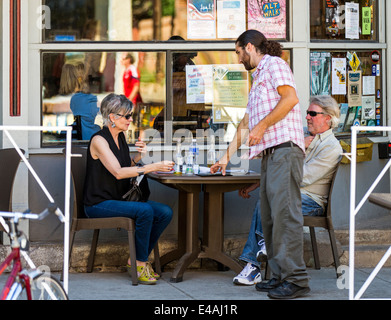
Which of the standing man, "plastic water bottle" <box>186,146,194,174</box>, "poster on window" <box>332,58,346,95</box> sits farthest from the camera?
"poster on window" <box>332,58,346,95</box>

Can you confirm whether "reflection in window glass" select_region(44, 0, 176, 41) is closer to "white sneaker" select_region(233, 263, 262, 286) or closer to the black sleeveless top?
the black sleeveless top

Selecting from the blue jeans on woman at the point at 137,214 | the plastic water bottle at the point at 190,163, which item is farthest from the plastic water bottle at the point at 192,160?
the blue jeans on woman at the point at 137,214

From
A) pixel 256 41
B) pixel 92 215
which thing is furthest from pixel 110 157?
pixel 256 41

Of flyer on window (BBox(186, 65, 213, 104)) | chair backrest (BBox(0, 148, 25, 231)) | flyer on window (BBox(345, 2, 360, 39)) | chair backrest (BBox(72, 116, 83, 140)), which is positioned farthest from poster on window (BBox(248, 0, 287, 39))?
chair backrest (BBox(0, 148, 25, 231))

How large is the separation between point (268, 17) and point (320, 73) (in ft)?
2.44

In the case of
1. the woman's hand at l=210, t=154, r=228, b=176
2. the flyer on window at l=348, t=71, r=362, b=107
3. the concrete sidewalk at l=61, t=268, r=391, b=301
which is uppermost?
the flyer on window at l=348, t=71, r=362, b=107

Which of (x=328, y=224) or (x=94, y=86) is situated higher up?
(x=94, y=86)

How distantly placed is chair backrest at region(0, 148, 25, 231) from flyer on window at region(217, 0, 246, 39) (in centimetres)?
229

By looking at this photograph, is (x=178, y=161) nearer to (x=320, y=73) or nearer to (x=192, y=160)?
(x=192, y=160)

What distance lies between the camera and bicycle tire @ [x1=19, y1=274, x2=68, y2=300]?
3.83 metres

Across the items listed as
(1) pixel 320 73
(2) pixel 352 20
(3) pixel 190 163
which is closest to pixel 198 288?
(3) pixel 190 163

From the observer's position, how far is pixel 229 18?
6867 millimetres

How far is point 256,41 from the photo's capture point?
5.43 meters
